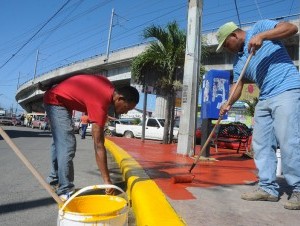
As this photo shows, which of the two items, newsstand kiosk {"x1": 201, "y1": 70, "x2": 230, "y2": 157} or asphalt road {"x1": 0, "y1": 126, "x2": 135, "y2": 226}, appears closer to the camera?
asphalt road {"x1": 0, "y1": 126, "x2": 135, "y2": 226}

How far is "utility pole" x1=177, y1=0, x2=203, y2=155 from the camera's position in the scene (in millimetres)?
9742

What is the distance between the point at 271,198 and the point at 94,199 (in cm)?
189

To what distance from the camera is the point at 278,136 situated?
3.97 metres

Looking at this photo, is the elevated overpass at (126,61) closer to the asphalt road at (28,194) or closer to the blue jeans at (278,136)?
the asphalt road at (28,194)

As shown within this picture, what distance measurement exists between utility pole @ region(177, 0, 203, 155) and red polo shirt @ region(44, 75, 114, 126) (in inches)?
217

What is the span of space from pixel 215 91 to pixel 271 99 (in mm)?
5277

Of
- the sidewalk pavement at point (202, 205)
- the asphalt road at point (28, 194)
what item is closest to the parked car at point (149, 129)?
the asphalt road at point (28, 194)

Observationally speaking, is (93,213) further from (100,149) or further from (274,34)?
(274,34)

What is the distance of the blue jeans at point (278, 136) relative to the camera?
3844mm

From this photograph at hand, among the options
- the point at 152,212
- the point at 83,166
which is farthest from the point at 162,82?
the point at 152,212

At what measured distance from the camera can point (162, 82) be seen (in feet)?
53.5

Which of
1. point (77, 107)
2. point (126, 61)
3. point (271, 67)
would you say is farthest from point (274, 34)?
point (126, 61)

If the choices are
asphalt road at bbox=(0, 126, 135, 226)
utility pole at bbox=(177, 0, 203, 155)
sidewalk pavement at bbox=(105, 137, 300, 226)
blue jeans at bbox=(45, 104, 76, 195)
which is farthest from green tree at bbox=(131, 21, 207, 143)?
blue jeans at bbox=(45, 104, 76, 195)

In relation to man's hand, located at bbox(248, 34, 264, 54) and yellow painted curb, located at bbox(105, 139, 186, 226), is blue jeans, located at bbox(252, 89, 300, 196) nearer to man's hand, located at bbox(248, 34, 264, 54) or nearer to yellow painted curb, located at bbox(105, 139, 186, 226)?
man's hand, located at bbox(248, 34, 264, 54)
